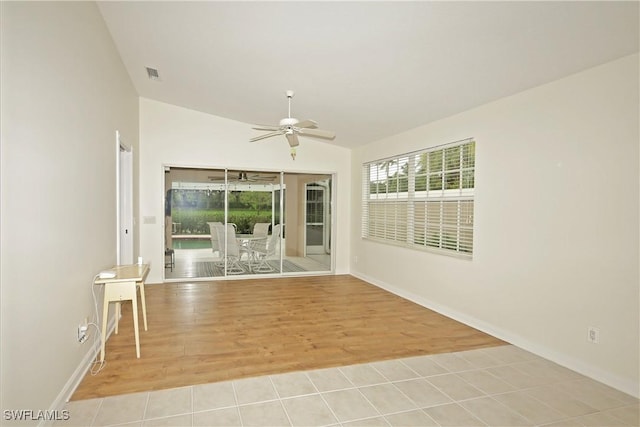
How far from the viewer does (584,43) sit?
2748 millimetres

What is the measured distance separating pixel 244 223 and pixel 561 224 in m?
5.17

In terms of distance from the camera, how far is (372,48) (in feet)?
10.8

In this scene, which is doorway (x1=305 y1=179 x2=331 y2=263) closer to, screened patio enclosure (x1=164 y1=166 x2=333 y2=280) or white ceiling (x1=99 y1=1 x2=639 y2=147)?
screened patio enclosure (x1=164 y1=166 x2=333 y2=280)

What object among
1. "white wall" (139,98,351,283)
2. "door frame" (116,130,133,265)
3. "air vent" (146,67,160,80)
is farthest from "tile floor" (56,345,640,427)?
"white wall" (139,98,351,283)

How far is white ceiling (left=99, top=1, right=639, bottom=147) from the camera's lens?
2600 millimetres

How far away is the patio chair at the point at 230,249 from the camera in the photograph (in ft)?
22.6

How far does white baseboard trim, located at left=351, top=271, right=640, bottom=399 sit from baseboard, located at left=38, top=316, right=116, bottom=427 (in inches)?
155

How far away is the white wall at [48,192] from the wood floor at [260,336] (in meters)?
0.55

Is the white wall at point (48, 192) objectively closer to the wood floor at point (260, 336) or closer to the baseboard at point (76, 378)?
the baseboard at point (76, 378)

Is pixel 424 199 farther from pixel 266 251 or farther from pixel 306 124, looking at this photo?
pixel 266 251

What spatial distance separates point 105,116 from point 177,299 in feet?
9.09

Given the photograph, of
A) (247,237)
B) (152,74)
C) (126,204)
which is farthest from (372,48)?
(247,237)

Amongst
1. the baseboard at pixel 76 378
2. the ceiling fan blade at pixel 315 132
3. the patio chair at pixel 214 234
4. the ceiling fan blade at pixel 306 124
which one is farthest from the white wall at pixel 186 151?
the baseboard at pixel 76 378

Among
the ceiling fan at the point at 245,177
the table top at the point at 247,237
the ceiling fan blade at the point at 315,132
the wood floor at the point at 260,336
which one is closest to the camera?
the wood floor at the point at 260,336
